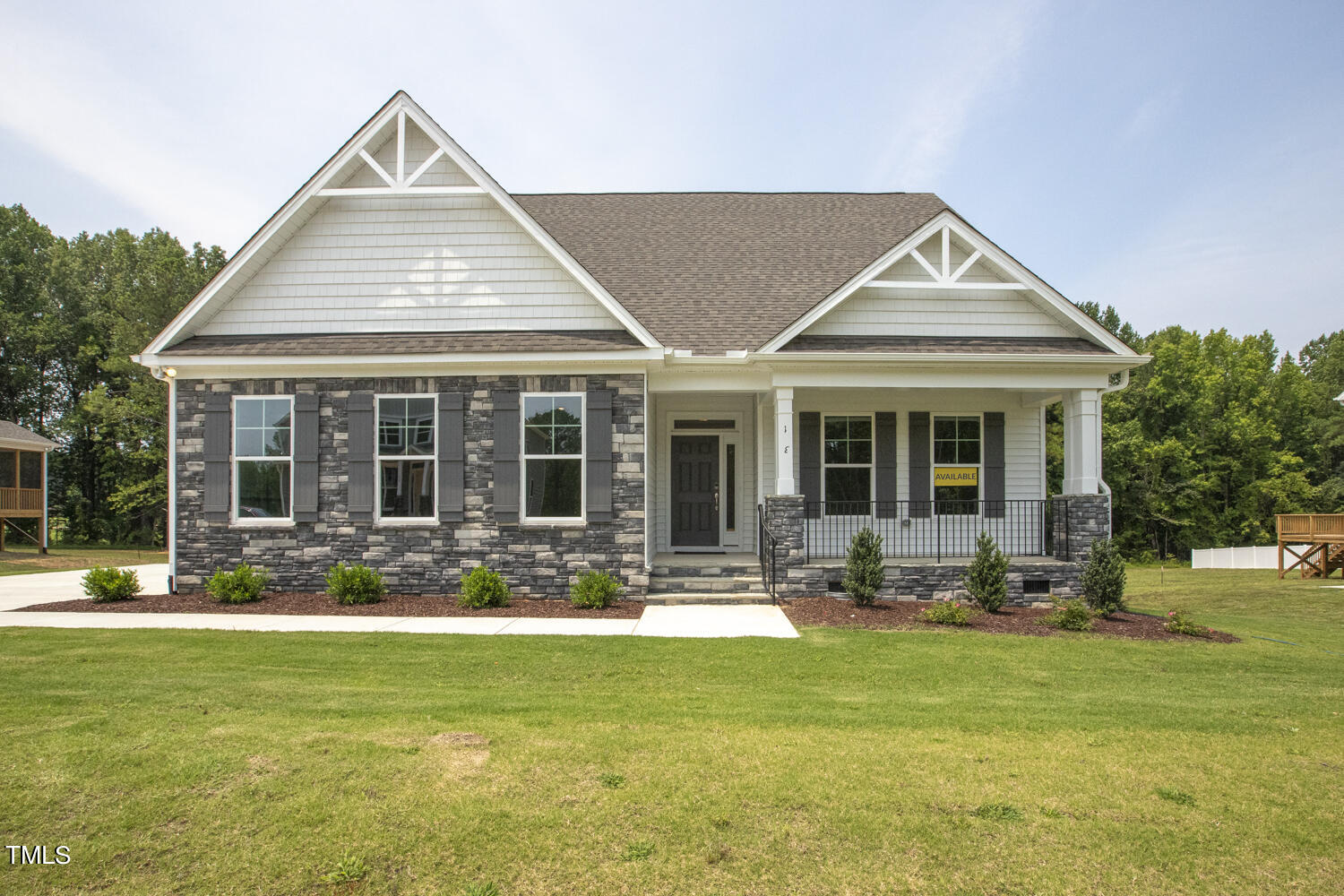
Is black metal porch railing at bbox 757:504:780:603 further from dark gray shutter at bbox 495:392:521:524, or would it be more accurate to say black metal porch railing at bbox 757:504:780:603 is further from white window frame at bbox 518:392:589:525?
dark gray shutter at bbox 495:392:521:524

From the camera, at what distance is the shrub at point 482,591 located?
1058 centimetres

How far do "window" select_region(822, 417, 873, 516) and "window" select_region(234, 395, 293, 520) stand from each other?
865cm

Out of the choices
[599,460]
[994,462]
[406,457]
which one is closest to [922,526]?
[994,462]

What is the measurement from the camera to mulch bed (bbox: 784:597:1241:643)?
370 inches

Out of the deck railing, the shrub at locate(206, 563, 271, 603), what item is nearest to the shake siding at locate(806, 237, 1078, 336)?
the shrub at locate(206, 563, 271, 603)

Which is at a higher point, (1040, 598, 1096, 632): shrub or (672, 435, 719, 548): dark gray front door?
(672, 435, 719, 548): dark gray front door

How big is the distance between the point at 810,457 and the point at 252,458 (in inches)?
350

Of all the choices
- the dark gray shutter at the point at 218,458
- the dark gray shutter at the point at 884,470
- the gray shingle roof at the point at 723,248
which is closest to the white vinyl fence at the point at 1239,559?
the dark gray shutter at the point at 884,470

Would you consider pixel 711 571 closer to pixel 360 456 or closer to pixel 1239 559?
pixel 360 456

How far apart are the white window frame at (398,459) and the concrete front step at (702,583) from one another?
346 cm

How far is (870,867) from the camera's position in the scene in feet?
11.9

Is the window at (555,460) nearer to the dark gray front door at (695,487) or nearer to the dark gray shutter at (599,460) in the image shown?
the dark gray shutter at (599,460)

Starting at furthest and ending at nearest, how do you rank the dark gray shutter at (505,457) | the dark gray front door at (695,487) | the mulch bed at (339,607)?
the dark gray front door at (695,487) → the dark gray shutter at (505,457) → the mulch bed at (339,607)

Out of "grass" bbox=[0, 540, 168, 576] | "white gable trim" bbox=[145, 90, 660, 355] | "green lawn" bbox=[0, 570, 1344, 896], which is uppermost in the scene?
"white gable trim" bbox=[145, 90, 660, 355]
